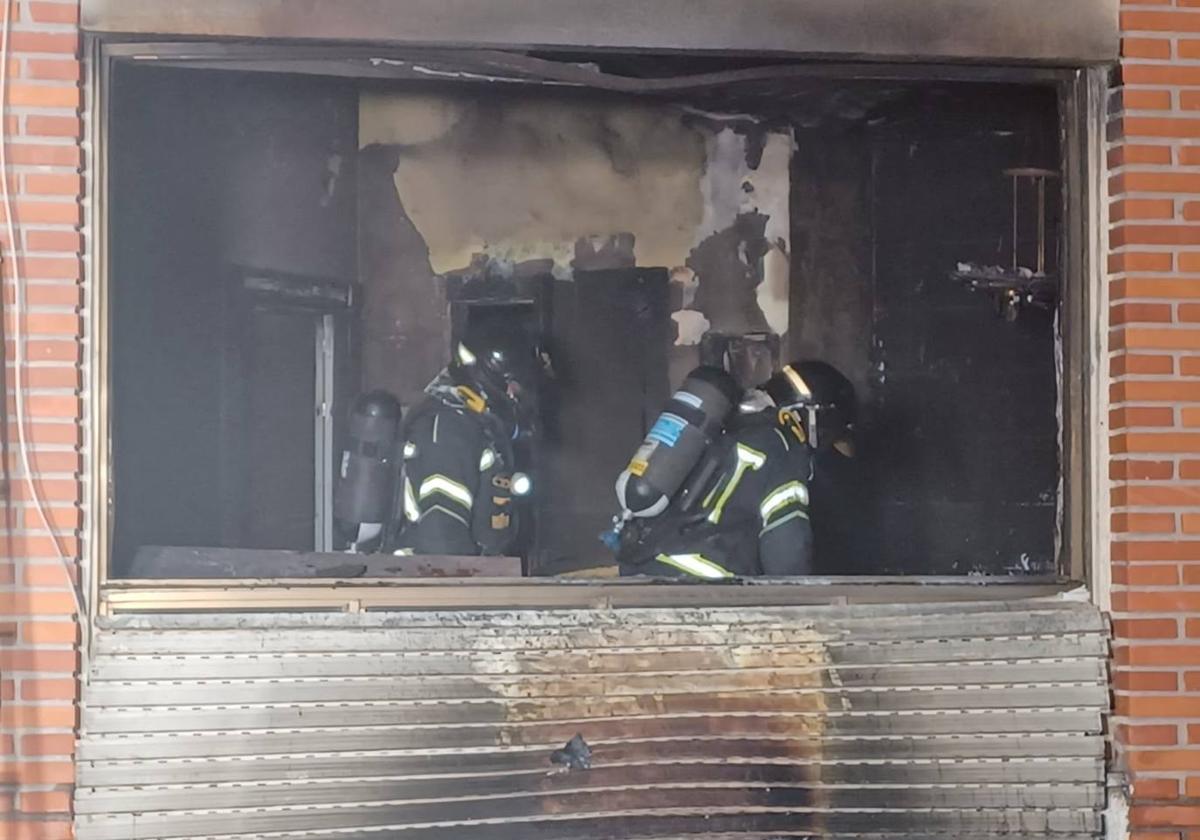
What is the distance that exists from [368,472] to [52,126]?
269cm

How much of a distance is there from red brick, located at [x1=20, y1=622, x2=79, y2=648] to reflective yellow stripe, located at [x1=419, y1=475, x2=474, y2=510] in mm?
1816

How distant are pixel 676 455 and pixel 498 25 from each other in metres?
1.81

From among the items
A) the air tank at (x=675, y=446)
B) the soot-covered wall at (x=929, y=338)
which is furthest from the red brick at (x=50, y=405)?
the soot-covered wall at (x=929, y=338)

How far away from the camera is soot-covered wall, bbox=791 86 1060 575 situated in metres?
5.55

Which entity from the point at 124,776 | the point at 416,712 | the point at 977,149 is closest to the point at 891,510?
the point at 977,149

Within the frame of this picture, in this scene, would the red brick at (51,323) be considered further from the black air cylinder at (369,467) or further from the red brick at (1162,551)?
the red brick at (1162,551)

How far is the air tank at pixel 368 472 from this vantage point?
5711 mm

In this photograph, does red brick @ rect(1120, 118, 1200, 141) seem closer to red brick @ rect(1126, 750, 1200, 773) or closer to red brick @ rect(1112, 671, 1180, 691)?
red brick @ rect(1112, 671, 1180, 691)

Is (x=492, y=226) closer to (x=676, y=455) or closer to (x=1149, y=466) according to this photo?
(x=676, y=455)

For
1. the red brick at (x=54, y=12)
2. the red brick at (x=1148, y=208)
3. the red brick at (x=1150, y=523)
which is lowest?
the red brick at (x=1150, y=523)

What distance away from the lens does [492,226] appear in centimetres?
635

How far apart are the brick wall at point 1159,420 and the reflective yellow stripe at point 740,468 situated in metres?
1.40

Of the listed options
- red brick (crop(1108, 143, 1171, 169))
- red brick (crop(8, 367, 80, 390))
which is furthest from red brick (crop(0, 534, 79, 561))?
red brick (crop(1108, 143, 1171, 169))

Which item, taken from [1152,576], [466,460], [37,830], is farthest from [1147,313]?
[37,830]
